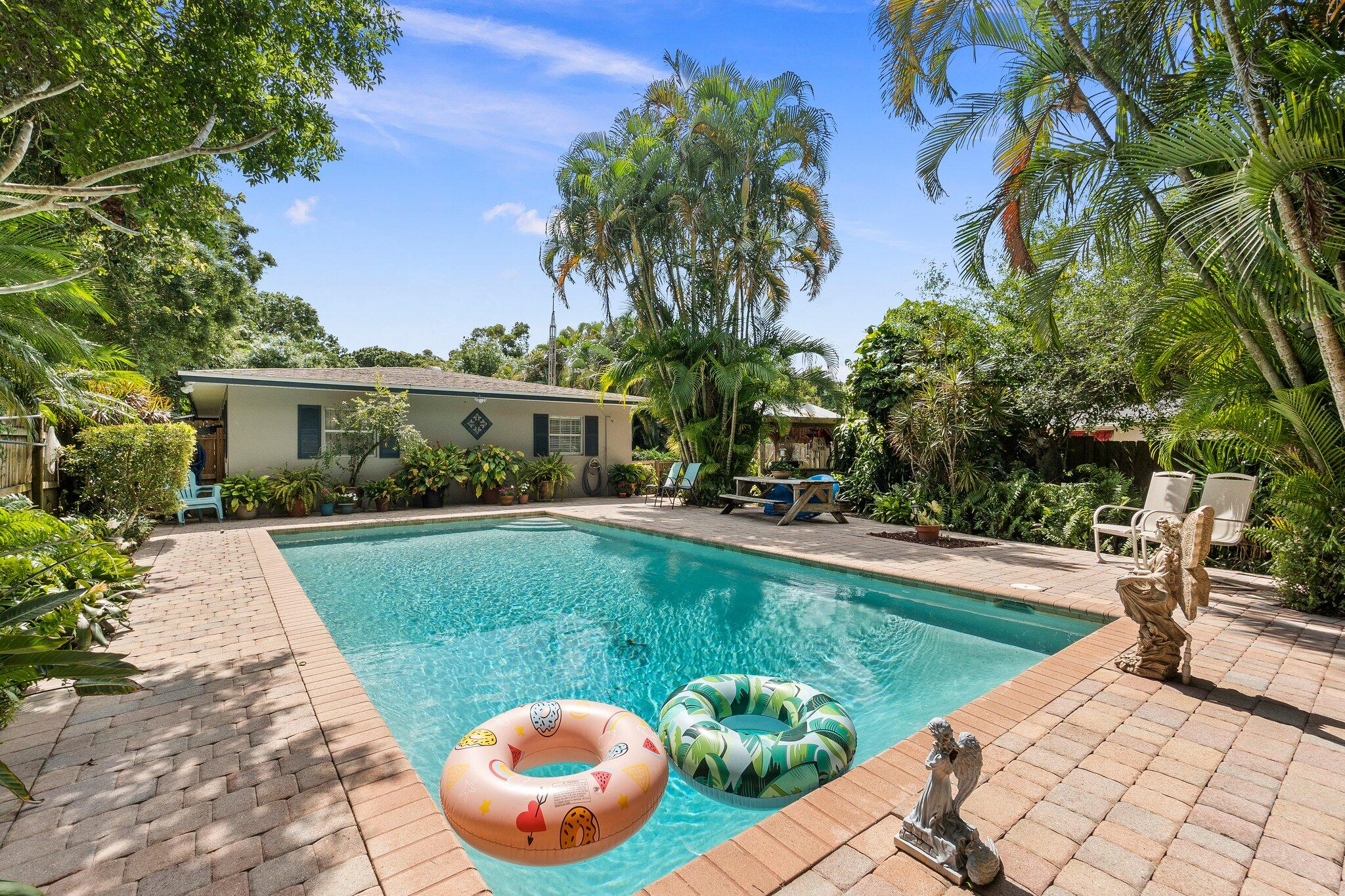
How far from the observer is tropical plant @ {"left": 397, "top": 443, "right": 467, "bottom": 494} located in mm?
13203

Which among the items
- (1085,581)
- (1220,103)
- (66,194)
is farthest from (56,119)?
(1085,581)

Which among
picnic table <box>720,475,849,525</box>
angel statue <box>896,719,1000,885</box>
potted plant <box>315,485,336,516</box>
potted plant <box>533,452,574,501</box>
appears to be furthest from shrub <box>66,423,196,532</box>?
angel statue <box>896,719,1000,885</box>

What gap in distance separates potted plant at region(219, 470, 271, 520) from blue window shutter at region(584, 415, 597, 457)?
7542mm

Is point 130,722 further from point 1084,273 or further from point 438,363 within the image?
point 438,363

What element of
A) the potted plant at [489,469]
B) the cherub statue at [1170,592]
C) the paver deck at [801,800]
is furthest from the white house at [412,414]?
the cherub statue at [1170,592]

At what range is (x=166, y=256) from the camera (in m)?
12.3

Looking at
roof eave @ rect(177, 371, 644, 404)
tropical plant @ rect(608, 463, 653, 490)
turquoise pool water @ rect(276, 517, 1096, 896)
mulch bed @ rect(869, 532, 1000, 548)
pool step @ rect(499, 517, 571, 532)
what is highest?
roof eave @ rect(177, 371, 644, 404)

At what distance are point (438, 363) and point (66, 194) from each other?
41076 millimetres

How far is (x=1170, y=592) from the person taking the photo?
3613 millimetres

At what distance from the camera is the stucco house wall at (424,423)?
12.0 m

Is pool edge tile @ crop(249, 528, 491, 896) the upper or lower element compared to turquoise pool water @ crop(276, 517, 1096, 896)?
upper

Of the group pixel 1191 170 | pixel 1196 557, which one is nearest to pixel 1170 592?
pixel 1196 557

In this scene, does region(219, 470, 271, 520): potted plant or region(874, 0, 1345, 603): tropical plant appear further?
region(219, 470, 271, 520): potted plant

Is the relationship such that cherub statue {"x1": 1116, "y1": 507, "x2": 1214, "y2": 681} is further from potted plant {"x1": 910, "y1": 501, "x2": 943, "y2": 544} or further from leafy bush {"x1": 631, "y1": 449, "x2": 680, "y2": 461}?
leafy bush {"x1": 631, "y1": 449, "x2": 680, "y2": 461}
